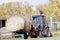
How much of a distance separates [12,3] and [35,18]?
264 mm

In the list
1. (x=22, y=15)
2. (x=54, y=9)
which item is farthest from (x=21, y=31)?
(x=54, y=9)

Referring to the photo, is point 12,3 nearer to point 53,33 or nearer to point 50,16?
point 50,16

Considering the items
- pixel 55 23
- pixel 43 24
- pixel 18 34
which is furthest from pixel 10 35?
pixel 55 23

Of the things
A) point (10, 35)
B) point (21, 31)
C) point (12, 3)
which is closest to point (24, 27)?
point (21, 31)

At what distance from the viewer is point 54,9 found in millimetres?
1438

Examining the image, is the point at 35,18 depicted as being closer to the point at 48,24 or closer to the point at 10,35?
the point at 48,24

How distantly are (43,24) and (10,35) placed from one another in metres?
0.33

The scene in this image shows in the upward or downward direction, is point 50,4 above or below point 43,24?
above

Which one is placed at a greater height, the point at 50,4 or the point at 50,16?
the point at 50,4

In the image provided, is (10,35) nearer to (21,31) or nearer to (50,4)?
(21,31)

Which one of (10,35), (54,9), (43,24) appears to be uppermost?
(54,9)

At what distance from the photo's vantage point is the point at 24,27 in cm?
141

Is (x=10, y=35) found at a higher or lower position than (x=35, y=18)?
lower

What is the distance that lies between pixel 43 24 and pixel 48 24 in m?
0.05
